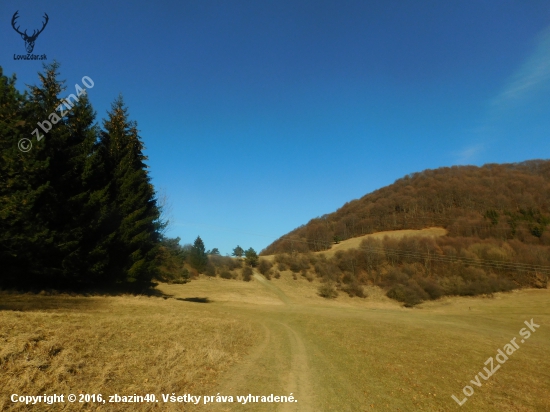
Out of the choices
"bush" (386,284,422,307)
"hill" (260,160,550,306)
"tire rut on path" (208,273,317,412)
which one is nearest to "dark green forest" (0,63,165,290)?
"tire rut on path" (208,273,317,412)

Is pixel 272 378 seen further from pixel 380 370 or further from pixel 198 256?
pixel 198 256

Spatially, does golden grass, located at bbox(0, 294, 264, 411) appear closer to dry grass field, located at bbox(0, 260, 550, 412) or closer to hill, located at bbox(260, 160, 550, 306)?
dry grass field, located at bbox(0, 260, 550, 412)

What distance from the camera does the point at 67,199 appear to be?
2242cm

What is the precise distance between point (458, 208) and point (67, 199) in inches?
4068

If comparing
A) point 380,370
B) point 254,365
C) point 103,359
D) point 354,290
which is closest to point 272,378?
point 254,365

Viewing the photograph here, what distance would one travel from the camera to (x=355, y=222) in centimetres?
10981

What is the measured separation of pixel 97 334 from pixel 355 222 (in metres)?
106

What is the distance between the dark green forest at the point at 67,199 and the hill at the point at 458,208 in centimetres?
7423

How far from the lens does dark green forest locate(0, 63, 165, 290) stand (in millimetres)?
18938

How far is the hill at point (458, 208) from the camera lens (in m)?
81.7

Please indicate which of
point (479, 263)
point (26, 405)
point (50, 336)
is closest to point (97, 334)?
point (50, 336)

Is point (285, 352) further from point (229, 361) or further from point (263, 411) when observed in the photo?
point (263, 411)

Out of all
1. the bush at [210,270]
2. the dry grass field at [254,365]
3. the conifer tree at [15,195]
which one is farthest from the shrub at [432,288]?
the conifer tree at [15,195]

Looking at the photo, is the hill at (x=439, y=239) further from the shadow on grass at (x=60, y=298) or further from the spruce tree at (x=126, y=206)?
the shadow on grass at (x=60, y=298)
